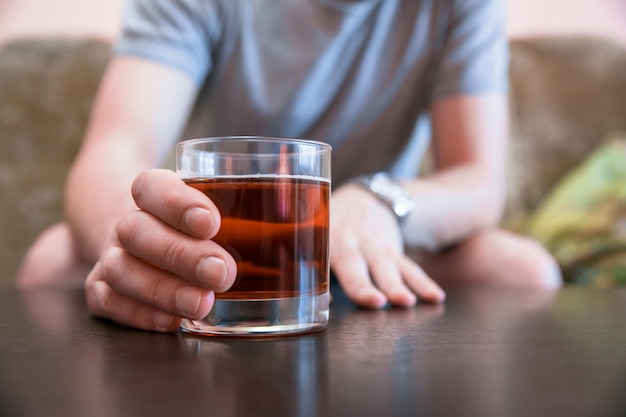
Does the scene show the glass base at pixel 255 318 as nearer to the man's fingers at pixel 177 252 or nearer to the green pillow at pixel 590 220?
the man's fingers at pixel 177 252

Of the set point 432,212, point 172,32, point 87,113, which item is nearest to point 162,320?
point 432,212

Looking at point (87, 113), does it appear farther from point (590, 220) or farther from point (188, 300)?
point (188, 300)

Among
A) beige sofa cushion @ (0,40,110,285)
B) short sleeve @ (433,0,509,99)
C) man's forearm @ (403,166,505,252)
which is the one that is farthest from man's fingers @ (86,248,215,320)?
beige sofa cushion @ (0,40,110,285)

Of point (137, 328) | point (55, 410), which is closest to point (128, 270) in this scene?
point (137, 328)

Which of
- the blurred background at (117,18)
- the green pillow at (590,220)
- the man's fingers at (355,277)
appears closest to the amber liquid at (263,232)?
the man's fingers at (355,277)

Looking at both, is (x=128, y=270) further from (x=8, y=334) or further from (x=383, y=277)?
(x=383, y=277)
